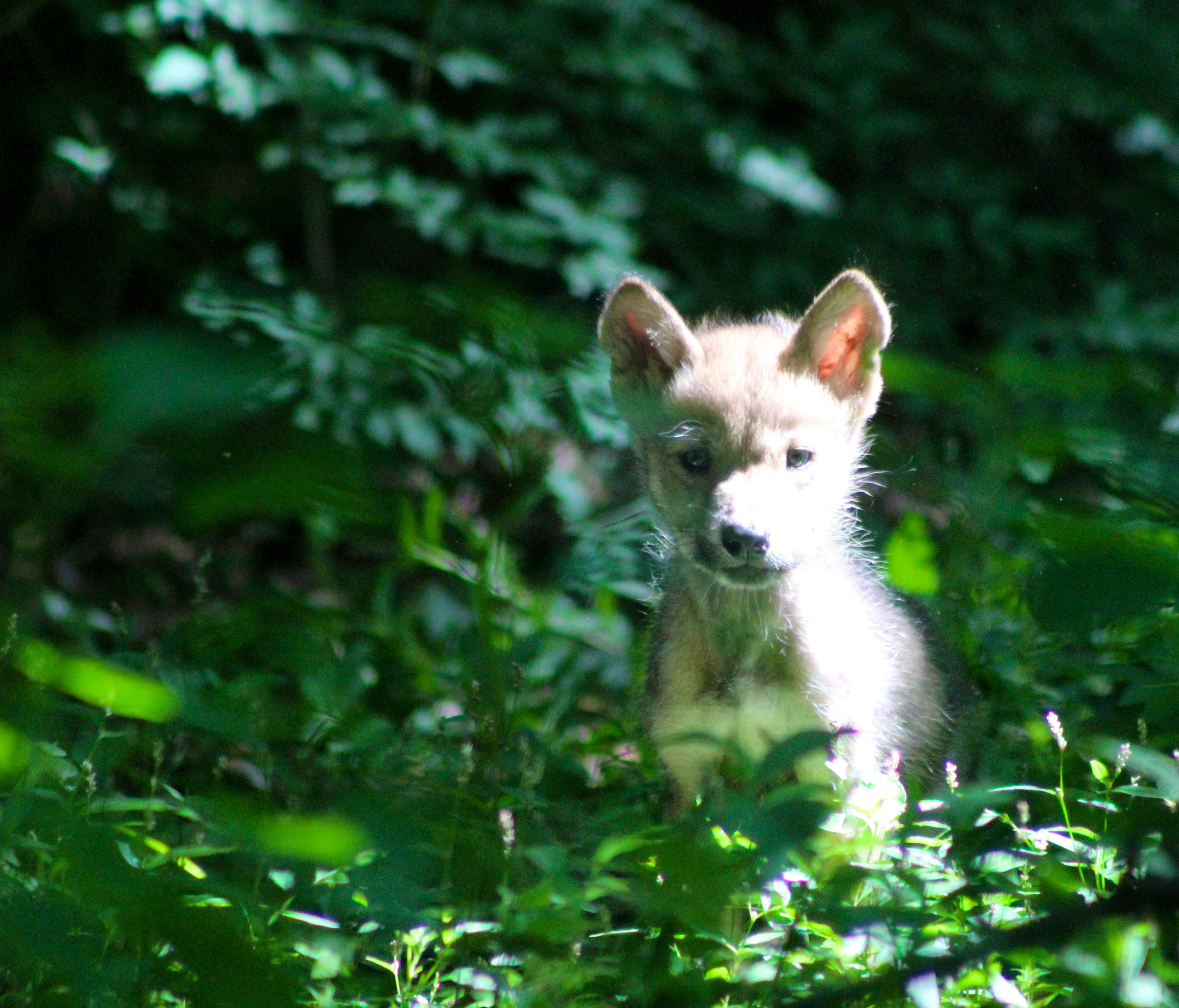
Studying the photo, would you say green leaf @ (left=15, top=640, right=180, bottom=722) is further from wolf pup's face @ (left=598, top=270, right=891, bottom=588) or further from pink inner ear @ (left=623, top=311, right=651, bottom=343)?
pink inner ear @ (left=623, top=311, right=651, bottom=343)

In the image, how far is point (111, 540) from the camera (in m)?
Result: 6.18

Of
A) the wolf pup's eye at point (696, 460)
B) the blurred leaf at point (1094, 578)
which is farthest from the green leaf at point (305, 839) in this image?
the wolf pup's eye at point (696, 460)

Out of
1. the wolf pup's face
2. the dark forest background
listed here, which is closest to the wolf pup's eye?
the wolf pup's face

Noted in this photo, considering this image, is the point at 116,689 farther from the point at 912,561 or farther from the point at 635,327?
the point at 912,561

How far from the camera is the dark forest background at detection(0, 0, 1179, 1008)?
1.36 metres

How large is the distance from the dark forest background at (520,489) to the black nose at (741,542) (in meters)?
0.58

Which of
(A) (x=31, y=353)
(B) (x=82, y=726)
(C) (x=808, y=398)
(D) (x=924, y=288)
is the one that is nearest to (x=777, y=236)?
(D) (x=924, y=288)

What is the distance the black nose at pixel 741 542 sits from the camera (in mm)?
3225

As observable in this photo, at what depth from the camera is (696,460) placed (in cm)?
356

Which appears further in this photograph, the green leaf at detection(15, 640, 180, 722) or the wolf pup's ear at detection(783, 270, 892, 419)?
the wolf pup's ear at detection(783, 270, 892, 419)

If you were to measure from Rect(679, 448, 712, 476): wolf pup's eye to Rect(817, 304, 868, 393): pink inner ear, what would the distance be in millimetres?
442

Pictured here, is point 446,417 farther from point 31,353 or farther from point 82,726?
point 31,353

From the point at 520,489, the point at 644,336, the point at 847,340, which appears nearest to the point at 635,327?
the point at 644,336

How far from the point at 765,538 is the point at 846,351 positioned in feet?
2.47
